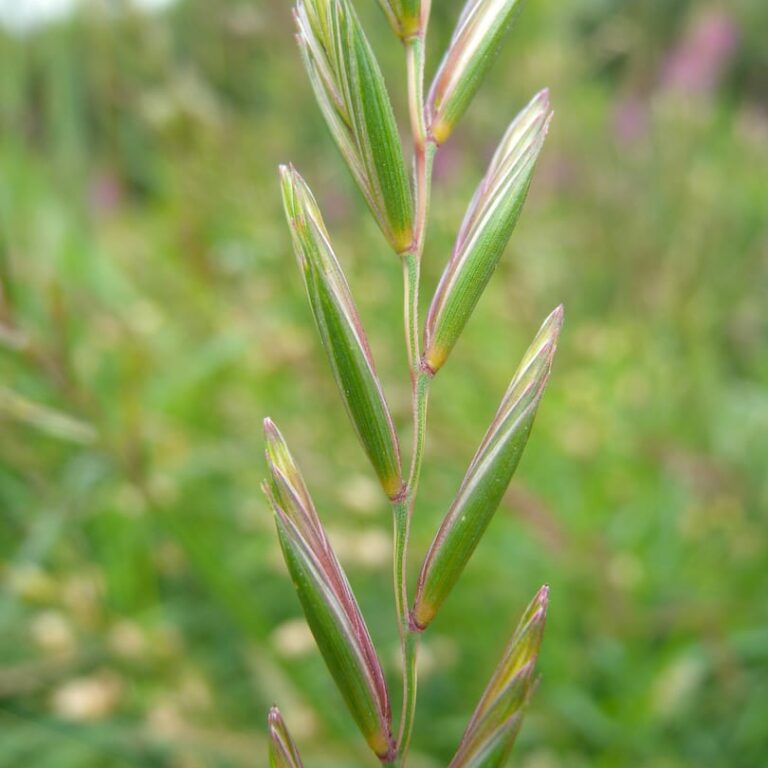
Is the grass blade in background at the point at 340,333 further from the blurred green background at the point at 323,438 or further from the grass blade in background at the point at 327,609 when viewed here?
the blurred green background at the point at 323,438

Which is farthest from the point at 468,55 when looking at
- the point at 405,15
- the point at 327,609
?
the point at 327,609

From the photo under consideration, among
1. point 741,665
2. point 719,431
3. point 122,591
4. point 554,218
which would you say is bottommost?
point 122,591

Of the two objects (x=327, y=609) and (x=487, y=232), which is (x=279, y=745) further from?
(x=487, y=232)

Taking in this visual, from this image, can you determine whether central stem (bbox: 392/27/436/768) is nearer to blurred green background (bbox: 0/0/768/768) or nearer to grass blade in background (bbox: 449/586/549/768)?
grass blade in background (bbox: 449/586/549/768)

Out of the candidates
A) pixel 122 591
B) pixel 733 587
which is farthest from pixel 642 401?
pixel 122 591

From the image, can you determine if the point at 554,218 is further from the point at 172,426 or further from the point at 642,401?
the point at 172,426

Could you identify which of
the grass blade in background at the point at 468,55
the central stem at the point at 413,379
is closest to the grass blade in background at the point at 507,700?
the central stem at the point at 413,379

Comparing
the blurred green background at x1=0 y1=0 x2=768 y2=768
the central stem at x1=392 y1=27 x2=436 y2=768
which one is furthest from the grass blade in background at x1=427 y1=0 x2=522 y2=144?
the blurred green background at x1=0 y1=0 x2=768 y2=768
